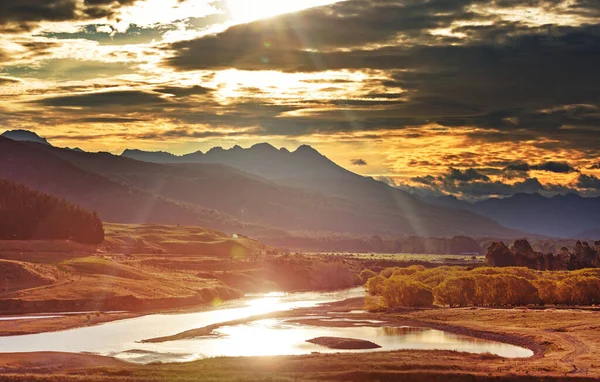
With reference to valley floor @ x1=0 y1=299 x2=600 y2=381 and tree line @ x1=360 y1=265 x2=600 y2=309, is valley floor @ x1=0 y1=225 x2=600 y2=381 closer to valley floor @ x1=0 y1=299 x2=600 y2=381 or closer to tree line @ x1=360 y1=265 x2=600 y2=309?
valley floor @ x1=0 y1=299 x2=600 y2=381

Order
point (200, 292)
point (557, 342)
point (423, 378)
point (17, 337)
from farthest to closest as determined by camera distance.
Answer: point (200, 292)
point (17, 337)
point (557, 342)
point (423, 378)

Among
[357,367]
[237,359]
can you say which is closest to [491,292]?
[357,367]

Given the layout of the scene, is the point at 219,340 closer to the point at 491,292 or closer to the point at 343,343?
the point at 343,343

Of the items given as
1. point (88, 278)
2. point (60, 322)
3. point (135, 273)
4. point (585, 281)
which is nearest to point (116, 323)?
point (60, 322)

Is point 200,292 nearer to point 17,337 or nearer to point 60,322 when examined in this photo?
point 60,322

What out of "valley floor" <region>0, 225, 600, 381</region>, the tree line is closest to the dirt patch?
"valley floor" <region>0, 225, 600, 381</region>

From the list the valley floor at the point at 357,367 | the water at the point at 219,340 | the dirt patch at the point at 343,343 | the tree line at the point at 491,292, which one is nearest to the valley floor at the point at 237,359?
the valley floor at the point at 357,367

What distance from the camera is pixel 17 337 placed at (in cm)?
11431

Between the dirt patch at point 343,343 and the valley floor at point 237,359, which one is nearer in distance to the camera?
the valley floor at point 237,359

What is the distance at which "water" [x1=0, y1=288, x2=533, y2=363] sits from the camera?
335ft

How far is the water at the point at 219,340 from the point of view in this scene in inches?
4023

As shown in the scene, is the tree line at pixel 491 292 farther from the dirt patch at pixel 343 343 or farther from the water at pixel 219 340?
the dirt patch at pixel 343 343

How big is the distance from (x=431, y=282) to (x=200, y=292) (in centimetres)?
5400

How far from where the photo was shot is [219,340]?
11544 cm
